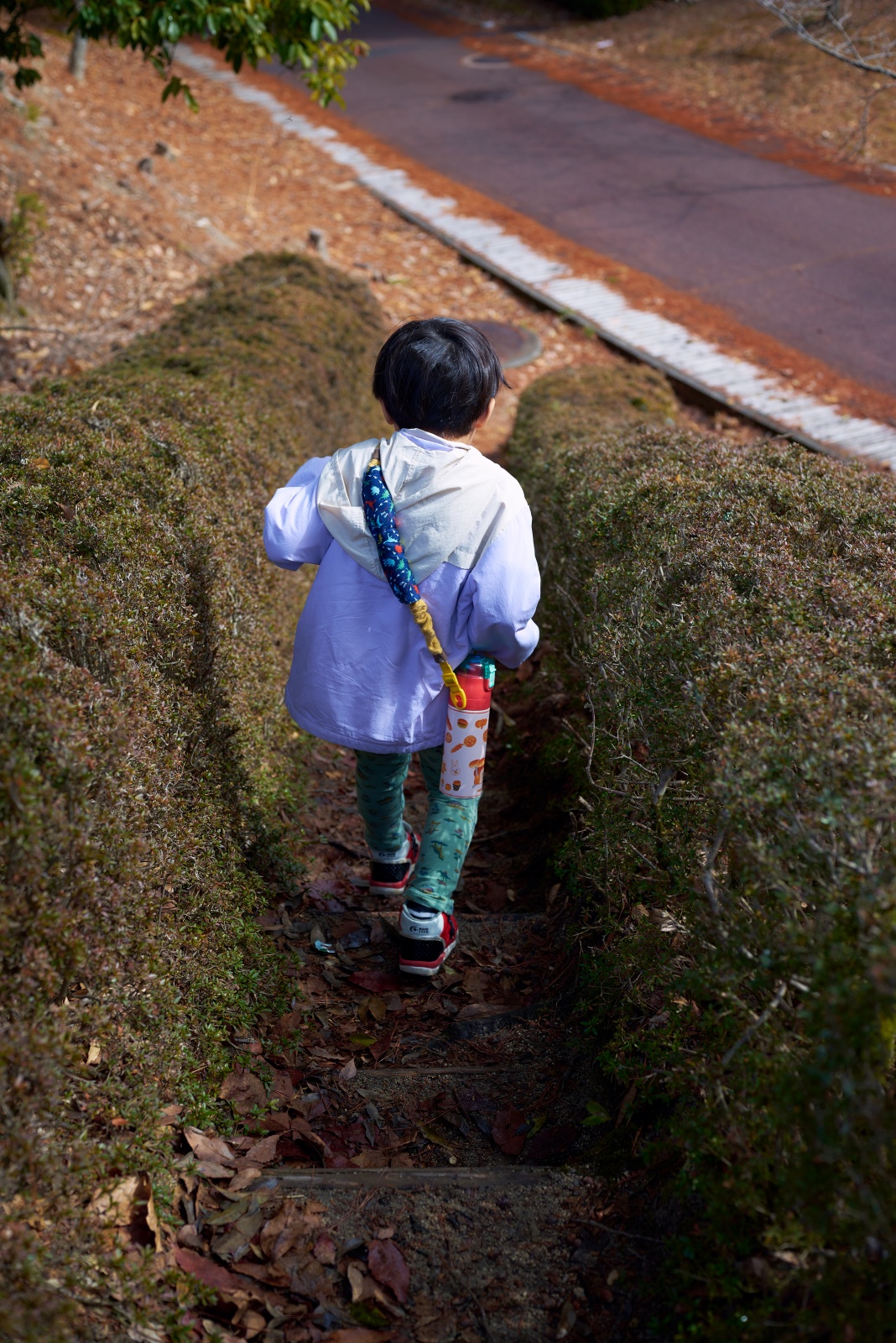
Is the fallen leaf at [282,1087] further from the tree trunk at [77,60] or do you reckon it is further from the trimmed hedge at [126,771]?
the tree trunk at [77,60]

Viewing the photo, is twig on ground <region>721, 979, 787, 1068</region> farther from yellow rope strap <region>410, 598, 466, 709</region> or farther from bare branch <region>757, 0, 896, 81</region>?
bare branch <region>757, 0, 896, 81</region>

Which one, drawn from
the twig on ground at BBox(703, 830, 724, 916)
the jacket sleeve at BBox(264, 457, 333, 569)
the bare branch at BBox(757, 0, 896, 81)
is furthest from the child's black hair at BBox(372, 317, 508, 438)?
the bare branch at BBox(757, 0, 896, 81)

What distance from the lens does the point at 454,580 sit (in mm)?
2875

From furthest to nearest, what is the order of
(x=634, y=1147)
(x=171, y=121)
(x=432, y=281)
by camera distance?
(x=171, y=121)
(x=432, y=281)
(x=634, y=1147)

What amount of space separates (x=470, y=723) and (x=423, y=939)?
27.3 inches

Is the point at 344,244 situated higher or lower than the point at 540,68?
lower

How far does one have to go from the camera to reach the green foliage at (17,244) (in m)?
7.99

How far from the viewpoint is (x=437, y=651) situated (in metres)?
2.92

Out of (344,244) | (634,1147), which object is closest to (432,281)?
(344,244)

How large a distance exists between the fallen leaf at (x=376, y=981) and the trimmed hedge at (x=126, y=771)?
394 mm

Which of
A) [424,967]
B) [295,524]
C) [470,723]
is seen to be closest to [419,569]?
[295,524]

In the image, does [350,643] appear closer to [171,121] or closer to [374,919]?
[374,919]

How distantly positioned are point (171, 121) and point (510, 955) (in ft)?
49.2

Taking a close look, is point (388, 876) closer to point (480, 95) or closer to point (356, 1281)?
point (356, 1281)
